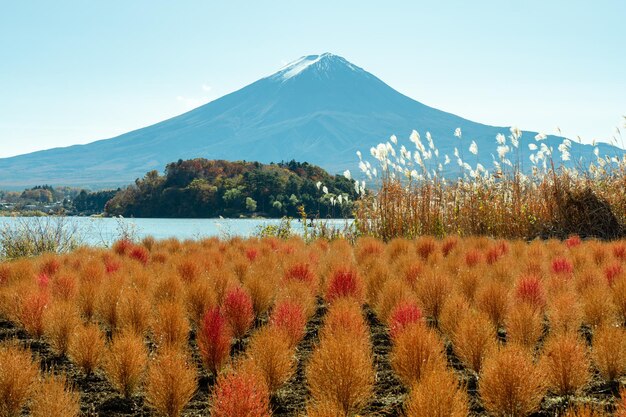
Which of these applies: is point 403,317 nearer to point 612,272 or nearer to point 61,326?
point 61,326

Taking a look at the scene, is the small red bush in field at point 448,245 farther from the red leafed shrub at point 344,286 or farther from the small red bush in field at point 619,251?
the red leafed shrub at point 344,286

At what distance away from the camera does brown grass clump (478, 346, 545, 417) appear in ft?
9.36

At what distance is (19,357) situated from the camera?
321cm

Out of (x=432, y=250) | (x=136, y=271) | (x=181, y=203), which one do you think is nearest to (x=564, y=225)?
(x=432, y=250)

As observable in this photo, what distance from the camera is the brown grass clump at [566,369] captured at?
3.15 metres

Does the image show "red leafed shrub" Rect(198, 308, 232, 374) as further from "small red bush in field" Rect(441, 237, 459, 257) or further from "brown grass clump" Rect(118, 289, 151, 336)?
"small red bush in field" Rect(441, 237, 459, 257)

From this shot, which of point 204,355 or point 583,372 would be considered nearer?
point 583,372

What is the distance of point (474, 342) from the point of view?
11.6 ft

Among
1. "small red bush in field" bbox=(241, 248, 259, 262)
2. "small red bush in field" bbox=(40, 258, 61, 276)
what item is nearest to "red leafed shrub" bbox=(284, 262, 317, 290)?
"small red bush in field" bbox=(241, 248, 259, 262)

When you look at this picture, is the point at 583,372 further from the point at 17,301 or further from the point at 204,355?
the point at 17,301

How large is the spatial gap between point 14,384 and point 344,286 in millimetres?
2897

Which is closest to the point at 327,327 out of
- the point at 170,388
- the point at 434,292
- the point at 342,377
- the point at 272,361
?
the point at 272,361

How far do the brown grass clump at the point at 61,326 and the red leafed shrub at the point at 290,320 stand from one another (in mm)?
1353

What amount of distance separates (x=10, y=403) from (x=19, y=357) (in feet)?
0.91
